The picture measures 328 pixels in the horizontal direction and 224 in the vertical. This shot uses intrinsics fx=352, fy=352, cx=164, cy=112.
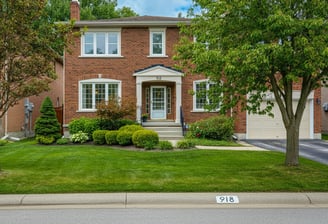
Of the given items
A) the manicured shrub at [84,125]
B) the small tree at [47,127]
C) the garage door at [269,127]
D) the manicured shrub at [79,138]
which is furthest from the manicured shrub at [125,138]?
the garage door at [269,127]

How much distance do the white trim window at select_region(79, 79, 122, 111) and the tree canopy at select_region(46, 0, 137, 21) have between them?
55.7 ft

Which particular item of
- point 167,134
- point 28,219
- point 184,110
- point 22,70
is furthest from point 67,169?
→ point 184,110

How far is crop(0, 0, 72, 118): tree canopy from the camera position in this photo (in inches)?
364

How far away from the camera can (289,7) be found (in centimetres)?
920

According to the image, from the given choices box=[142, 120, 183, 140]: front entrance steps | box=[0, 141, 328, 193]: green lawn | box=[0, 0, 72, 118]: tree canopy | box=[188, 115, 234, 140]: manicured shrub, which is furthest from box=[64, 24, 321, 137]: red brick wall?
box=[0, 0, 72, 118]: tree canopy

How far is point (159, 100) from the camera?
22359 millimetres

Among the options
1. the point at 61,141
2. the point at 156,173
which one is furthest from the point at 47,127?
the point at 156,173

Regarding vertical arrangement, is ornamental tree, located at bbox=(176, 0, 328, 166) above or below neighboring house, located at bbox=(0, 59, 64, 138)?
above

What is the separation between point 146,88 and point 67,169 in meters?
12.2

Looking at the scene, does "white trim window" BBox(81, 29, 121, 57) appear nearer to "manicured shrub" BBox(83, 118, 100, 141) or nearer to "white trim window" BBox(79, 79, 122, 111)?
"white trim window" BBox(79, 79, 122, 111)

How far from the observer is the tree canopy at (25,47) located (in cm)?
926

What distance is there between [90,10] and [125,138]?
2611cm

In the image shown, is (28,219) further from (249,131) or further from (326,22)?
(249,131)

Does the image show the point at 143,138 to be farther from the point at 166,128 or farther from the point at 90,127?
the point at 166,128
